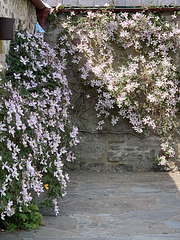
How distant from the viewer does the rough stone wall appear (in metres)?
4.64

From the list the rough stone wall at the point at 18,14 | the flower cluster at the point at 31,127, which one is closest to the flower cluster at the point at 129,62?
the rough stone wall at the point at 18,14

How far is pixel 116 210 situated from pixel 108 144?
94.7 inches

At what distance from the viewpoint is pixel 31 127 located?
3963mm

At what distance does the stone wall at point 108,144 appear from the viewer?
7.10 meters

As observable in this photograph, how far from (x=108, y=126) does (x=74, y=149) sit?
0.68 meters

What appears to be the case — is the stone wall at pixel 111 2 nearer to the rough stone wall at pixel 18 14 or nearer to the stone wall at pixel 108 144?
the stone wall at pixel 108 144

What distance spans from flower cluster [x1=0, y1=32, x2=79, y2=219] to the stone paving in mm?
320

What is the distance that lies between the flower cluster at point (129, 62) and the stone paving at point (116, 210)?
1.05 m

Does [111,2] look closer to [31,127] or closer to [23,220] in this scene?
[31,127]

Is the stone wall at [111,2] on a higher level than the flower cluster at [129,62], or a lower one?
higher

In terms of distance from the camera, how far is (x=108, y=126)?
7.11 m

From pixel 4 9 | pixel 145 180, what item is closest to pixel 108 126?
pixel 145 180

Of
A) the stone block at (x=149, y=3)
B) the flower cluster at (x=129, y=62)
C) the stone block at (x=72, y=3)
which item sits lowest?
the flower cluster at (x=129, y=62)

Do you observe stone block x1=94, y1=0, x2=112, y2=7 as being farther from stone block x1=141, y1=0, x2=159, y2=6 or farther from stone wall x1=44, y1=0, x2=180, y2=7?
stone block x1=141, y1=0, x2=159, y2=6
